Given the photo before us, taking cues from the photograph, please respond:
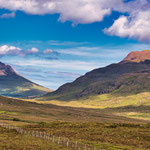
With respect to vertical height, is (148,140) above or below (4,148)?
below

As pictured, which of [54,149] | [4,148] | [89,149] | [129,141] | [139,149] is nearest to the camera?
[4,148]

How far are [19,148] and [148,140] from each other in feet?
181

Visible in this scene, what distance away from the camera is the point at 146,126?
142750 millimetres

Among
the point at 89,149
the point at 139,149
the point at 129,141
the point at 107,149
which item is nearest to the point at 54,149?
the point at 89,149

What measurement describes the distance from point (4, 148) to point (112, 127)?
84598mm

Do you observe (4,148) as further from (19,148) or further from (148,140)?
(148,140)

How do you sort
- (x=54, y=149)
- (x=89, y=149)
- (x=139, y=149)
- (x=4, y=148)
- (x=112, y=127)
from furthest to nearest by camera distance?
1. (x=112, y=127)
2. (x=139, y=149)
3. (x=89, y=149)
4. (x=54, y=149)
5. (x=4, y=148)

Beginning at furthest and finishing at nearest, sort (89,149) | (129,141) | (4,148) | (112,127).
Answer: (112,127), (129,141), (89,149), (4,148)

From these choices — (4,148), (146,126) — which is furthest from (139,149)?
(146,126)

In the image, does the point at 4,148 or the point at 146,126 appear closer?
the point at 4,148

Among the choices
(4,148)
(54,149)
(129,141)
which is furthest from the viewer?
(129,141)

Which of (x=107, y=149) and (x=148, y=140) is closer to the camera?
(x=107, y=149)

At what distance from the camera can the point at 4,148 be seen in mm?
59594

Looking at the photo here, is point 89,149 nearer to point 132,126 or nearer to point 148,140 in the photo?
point 148,140
